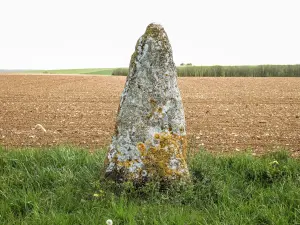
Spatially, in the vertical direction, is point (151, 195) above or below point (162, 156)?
below

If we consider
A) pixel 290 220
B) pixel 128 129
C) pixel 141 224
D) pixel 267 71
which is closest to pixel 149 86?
pixel 128 129

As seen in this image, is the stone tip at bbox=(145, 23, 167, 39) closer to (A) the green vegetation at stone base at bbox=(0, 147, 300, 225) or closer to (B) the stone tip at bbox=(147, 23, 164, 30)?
(B) the stone tip at bbox=(147, 23, 164, 30)

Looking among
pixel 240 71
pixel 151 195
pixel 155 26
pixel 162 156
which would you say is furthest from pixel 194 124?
pixel 240 71

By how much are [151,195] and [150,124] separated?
959 mm

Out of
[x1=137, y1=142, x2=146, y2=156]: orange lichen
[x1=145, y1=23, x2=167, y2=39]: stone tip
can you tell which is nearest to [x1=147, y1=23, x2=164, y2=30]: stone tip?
[x1=145, y1=23, x2=167, y2=39]: stone tip

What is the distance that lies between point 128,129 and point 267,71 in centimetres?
5483

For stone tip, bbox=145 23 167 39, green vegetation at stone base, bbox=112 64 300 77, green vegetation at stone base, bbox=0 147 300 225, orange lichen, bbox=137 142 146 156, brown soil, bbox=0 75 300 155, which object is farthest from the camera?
green vegetation at stone base, bbox=112 64 300 77

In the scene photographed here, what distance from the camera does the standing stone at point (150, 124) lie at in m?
4.82

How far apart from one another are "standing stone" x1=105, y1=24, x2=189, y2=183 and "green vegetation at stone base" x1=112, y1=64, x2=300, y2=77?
5143cm

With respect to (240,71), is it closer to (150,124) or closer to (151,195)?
(150,124)

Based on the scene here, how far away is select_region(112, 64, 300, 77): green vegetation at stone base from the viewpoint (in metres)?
55.2

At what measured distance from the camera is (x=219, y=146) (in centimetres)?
859

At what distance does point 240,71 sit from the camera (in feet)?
187

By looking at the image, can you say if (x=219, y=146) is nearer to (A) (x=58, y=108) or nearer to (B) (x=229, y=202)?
(B) (x=229, y=202)
